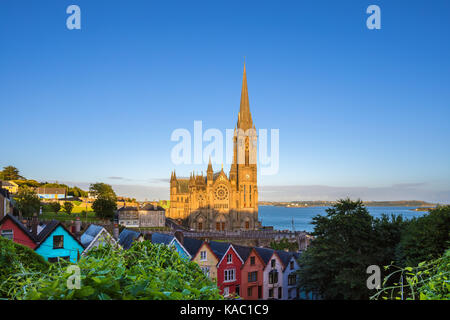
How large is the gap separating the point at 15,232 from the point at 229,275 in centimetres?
1941

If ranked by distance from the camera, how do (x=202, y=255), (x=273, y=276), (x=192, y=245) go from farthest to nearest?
(x=273, y=276) < (x=192, y=245) < (x=202, y=255)

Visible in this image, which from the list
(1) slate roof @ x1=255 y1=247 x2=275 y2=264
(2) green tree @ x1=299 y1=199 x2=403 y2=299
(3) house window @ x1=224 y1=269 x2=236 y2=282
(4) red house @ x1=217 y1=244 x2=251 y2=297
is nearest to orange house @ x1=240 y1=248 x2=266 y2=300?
(4) red house @ x1=217 y1=244 x2=251 y2=297

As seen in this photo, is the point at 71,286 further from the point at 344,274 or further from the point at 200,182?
the point at 200,182

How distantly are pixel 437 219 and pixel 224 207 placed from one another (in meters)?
88.7

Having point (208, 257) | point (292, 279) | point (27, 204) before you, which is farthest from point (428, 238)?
point (27, 204)

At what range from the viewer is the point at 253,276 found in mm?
35469

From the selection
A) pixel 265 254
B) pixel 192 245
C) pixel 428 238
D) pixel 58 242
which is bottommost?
pixel 265 254

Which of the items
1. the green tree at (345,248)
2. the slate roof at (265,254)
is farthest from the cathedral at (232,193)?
the green tree at (345,248)

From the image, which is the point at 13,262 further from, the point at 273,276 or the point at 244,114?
the point at 244,114

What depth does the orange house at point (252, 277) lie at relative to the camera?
3466cm

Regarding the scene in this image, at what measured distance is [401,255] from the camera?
85.5ft

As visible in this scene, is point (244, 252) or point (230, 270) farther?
point (244, 252)

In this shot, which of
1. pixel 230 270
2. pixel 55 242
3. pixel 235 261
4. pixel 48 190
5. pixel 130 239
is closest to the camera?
pixel 55 242
